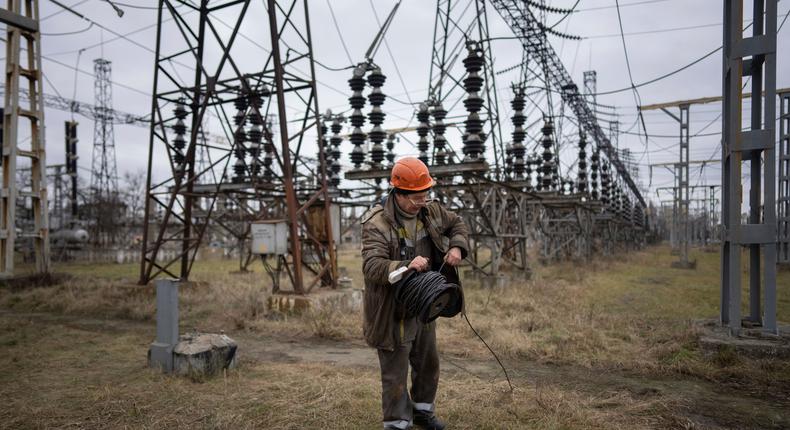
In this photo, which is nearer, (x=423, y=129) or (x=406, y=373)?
(x=406, y=373)

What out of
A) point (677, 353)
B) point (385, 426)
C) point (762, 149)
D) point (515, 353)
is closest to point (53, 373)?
point (385, 426)

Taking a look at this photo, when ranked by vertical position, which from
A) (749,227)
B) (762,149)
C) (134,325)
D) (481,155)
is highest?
(481,155)

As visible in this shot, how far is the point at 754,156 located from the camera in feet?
20.7

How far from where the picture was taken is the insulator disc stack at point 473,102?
1197 centimetres

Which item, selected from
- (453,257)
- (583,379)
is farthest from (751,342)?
(453,257)

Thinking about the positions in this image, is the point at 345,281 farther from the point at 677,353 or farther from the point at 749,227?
the point at 749,227

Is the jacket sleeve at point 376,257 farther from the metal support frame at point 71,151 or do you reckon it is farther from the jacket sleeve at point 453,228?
the metal support frame at point 71,151

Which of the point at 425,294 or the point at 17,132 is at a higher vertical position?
the point at 17,132

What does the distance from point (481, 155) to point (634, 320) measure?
5.73 m

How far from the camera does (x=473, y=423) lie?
13.6 feet

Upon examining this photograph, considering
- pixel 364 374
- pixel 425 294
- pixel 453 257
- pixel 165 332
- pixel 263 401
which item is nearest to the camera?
pixel 425 294

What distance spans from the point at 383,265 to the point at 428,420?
1.41 m

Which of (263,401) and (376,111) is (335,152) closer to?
(376,111)

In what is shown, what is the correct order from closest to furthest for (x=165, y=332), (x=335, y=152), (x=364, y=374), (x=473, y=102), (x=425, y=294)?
1. (x=425, y=294)
2. (x=364, y=374)
3. (x=165, y=332)
4. (x=473, y=102)
5. (x=335, y=152)
